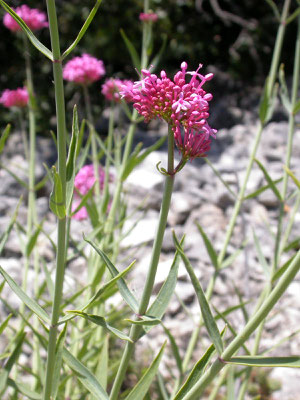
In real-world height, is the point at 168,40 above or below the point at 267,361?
above

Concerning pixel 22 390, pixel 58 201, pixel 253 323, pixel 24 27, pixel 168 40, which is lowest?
pixel 22 390

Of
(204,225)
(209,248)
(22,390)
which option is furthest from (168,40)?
(22,390)

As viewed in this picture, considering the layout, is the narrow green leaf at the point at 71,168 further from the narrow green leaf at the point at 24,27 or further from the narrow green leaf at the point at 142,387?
the narrow green leaf at the point at 142,387

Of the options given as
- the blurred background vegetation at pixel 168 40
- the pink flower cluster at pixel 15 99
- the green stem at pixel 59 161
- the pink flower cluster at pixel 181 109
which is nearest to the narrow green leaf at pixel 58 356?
the green stem at pixel 59 161

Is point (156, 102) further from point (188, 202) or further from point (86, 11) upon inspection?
point (86, 11)

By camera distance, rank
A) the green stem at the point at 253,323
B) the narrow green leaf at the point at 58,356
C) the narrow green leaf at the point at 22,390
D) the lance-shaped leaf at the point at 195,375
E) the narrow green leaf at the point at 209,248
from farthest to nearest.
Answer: the narrow green leaf at the point at 209,248 < the narrow green leaf at the point at 22,390 < the narrow green leaf at the point at 58,356 < the lance-shaped leaf at the point at 195,375 < the green stem at the point at 253,323

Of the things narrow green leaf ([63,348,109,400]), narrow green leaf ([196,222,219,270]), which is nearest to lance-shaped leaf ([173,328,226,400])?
narrow green leaf ([63,348,109,400])

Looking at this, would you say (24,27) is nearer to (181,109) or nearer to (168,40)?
(181,109)
